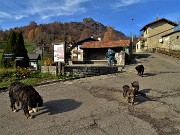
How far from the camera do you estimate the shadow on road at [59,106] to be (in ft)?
25.5

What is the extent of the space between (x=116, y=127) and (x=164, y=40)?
146 feet

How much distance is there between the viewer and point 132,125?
21.7 feet

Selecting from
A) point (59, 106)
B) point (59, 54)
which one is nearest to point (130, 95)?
point (59, 106)

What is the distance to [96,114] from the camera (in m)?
7.51

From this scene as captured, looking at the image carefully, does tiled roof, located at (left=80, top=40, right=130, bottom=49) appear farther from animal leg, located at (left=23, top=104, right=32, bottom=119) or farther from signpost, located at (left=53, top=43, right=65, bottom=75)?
animal leg, located at (left=23, top=104, right=32, bottom=119)

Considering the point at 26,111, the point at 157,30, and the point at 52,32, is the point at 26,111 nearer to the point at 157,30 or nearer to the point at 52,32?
the point at 157,30

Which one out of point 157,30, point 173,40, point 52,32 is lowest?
point 173,40

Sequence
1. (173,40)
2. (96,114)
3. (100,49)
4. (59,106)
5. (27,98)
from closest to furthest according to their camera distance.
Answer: (27,98), (96,114), (59,106), (100,49), (173,40)

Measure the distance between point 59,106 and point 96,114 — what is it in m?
1.57

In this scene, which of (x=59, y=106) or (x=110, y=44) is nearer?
(x=59, y=106)

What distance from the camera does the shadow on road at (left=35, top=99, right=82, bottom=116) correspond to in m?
7.78

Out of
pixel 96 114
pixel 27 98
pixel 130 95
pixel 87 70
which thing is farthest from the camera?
pixel 87 70

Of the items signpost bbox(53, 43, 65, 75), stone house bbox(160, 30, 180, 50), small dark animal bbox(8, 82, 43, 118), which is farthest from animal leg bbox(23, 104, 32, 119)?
stone house bbox(160, 30, 180, 50)

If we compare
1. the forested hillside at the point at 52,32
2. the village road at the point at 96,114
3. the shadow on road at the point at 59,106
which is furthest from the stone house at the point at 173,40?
the forested hillside at the point at 52,32
